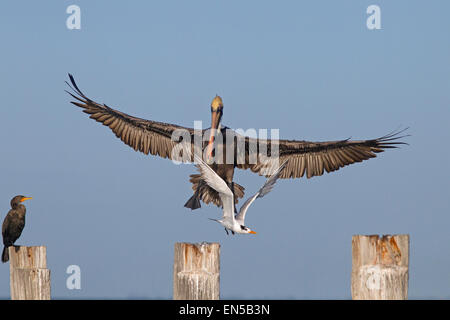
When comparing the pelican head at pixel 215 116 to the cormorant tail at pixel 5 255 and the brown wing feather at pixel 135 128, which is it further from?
the cormorant tail at pixel 5 255

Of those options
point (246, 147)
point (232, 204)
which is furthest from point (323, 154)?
point (232, 204)

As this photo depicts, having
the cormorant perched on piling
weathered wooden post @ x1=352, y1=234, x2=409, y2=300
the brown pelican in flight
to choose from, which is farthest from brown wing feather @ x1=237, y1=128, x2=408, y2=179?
weathered wooden post @ x1=352, y1=234, x2=409, y2=300

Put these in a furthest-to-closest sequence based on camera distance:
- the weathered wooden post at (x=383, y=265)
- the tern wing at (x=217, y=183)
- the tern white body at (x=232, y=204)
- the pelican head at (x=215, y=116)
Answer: the pelican head at (x=215, y=116) → the tern white body at (x=232, y=204) → the tern wing at (x=217, y=183) → the weathered wooden post at (x=383, y=265)

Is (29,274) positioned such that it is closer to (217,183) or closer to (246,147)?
(217,183)

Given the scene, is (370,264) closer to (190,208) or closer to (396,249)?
(396,249)

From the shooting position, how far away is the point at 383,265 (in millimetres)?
7094

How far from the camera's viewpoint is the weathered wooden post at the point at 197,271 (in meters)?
7.47

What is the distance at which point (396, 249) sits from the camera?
23.3 ft

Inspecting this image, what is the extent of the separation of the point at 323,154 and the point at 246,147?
168 cm

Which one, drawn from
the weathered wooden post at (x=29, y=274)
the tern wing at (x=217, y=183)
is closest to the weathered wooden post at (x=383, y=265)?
the tern wing at (x=217, y=183)

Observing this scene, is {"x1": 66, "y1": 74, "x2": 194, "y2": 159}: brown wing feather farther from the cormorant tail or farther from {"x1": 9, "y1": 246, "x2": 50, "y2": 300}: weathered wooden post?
{"x1": 9, "y1": 246, "x2": 50, "y2": 300}: weathered wooden post

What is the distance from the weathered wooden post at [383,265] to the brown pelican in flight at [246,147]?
6525mm

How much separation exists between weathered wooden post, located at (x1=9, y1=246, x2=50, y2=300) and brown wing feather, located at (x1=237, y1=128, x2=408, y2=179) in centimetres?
579
